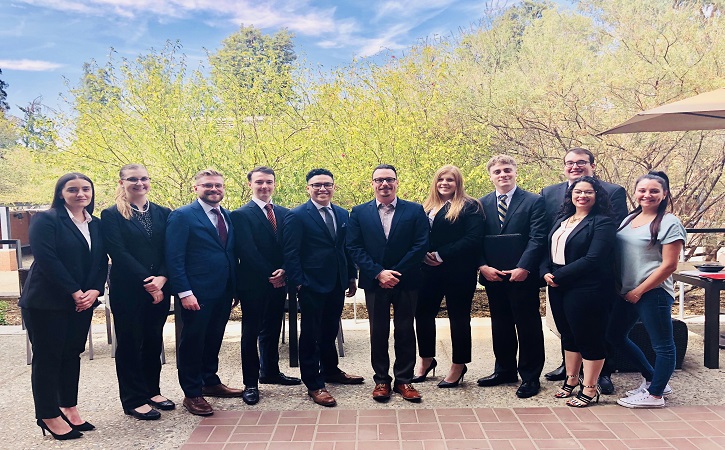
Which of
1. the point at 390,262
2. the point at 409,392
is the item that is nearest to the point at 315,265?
the point at 390,262

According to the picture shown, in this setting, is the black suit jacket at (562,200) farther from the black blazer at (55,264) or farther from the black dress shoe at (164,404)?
the black blazer at (55,264)

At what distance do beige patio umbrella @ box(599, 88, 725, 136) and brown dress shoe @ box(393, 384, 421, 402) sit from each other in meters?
3.17

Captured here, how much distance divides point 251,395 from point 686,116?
4.82m

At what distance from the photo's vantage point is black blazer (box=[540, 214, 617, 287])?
12.7 ft

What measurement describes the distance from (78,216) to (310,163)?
517 cm

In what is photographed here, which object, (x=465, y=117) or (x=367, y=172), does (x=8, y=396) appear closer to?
(x=367, y=172)

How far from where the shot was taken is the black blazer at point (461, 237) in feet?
14.3

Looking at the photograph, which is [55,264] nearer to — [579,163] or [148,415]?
[148,415]

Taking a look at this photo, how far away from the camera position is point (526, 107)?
952 cm

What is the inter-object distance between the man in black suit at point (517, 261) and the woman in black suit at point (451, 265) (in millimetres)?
134

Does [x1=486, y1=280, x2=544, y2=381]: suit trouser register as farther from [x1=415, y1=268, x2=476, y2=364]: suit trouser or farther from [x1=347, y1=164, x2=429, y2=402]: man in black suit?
[x1=347, y1=164, x2=429, y2=402]: man in black suit

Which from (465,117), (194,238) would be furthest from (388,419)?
(465,117)

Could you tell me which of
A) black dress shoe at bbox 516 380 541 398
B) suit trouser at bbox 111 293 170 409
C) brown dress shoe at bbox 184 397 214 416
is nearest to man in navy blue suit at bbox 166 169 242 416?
brown dress shoe at bbox 184 397 214 416

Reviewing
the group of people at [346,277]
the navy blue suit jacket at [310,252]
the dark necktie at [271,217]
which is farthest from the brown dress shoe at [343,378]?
the dark necktie at [271,217]
